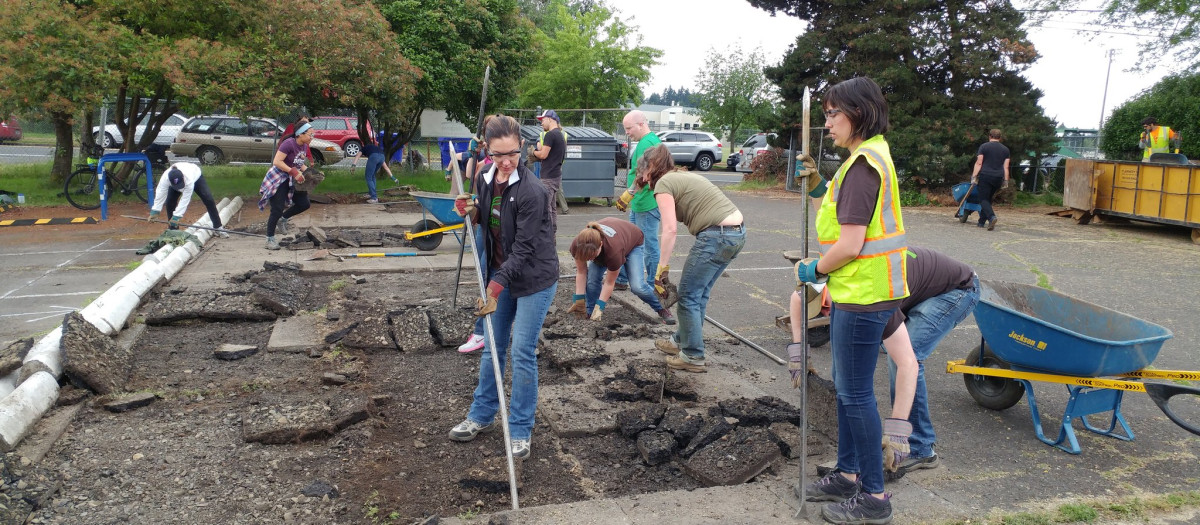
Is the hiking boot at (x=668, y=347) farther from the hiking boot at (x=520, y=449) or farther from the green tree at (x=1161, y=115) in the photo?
the green tree at (x=1161, y=115)

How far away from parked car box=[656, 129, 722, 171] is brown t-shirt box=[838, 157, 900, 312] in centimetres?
2626

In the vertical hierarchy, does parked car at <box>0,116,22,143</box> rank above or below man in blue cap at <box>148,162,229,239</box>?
above

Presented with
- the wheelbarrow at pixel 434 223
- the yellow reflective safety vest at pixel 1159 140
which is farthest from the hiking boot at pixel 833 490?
the yellow reflective safety vest at pixel 1159 140

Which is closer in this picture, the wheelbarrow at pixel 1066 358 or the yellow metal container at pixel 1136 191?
the wheelbarrow at pixel 1066 358

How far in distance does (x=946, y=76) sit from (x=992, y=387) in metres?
16.0

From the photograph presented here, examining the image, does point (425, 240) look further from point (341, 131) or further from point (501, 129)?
point (341, 131)

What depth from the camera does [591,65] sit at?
26.8m

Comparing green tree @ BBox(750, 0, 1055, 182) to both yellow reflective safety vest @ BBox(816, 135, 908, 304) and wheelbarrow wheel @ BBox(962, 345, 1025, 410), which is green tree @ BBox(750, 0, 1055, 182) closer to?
wheelbarrow wheel @ BBox(962, 345, 1025, 410)

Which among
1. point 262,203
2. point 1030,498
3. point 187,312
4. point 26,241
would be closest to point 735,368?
point 1030,498

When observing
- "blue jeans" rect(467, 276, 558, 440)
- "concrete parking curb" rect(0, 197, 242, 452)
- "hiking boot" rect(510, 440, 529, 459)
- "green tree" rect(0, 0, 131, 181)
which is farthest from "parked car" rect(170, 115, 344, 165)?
"hiking boot" rect(510, 440, 529, 459)

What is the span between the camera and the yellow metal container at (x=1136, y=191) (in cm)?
1280

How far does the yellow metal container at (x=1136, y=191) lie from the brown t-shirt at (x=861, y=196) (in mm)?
12473

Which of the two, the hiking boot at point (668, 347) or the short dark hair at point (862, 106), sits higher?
the short dark hair at point (862, 106)

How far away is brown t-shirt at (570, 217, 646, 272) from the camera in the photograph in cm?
612
